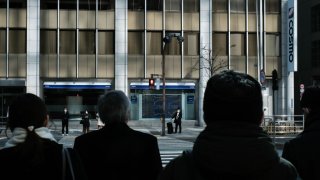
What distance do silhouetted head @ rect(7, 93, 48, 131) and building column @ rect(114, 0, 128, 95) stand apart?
38.7 meters

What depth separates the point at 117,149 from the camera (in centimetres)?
444

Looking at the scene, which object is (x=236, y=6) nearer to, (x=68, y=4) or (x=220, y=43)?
(x=220, y=43)

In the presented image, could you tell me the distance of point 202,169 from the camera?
95.3 inches

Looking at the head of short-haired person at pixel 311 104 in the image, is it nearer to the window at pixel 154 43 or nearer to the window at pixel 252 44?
the window at pixel 154 43

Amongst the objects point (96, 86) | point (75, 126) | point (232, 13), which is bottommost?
point (75, 126)

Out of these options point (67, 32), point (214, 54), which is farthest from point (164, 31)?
point (67, 32)

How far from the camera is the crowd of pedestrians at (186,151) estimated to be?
2.40 meters

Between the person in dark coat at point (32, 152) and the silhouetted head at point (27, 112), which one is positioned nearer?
the person in dark coat at point (32, 152)

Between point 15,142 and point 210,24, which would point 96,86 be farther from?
point 15,142

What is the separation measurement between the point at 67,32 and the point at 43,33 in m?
1.91

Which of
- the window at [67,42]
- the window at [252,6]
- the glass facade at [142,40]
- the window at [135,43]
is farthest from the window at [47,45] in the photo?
the window at [252,6]

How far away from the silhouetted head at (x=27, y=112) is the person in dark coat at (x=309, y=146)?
1894 mm

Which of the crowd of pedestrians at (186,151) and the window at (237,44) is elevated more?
the window at (237,44)

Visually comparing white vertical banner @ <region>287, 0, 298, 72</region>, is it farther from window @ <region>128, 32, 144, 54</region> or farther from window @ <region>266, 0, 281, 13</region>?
window @ <region>128, 32, 144, 54</region>
